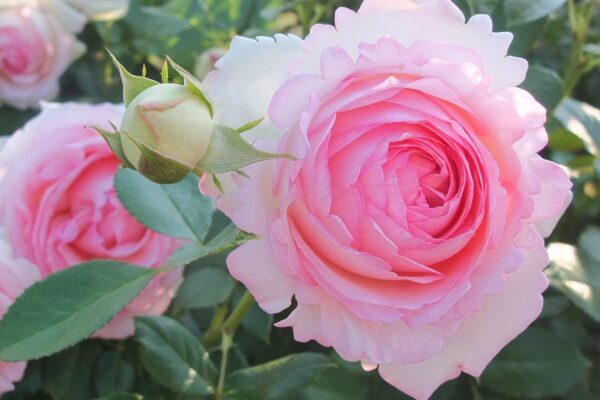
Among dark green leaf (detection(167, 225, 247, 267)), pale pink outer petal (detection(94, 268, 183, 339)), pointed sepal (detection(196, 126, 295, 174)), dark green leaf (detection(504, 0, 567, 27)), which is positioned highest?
pointed sepal (detection(196, 126, 295, 174))

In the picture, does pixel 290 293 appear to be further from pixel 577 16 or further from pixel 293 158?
pixel 577 16

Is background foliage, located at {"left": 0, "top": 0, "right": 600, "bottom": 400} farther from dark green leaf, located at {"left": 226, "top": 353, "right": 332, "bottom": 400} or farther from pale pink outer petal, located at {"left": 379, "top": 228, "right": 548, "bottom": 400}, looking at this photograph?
pale pink outer petal, located at {"left": 379, "top": 228, "right": 548, "bottom": 400}

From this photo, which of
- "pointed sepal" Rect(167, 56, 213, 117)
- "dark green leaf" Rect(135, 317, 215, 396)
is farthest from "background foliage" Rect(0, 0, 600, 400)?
"pointed sepal" Rect(167, 56, 213, 117)

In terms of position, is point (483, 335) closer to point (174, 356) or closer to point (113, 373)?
point (174, 356)

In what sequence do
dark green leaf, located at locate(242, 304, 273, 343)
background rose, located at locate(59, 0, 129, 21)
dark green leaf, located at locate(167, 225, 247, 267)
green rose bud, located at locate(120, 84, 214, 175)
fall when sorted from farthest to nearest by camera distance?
background rose, located at locate(59, 0, 129, 21), dark green leaf, located at locate(242, 304, 273, 343), dark green leaf, located at locate(167, 225, 247, 267), green rose bud, located at locate(120, 84, 214, 175)

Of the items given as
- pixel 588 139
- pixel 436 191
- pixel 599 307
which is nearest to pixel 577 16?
pixel 588 139

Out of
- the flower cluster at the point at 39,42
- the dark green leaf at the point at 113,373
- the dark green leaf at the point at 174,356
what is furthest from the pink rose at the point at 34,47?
the dark green leaf at the point at 174,356

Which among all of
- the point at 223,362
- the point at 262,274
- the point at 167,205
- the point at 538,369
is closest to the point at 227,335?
the point at 223,362
